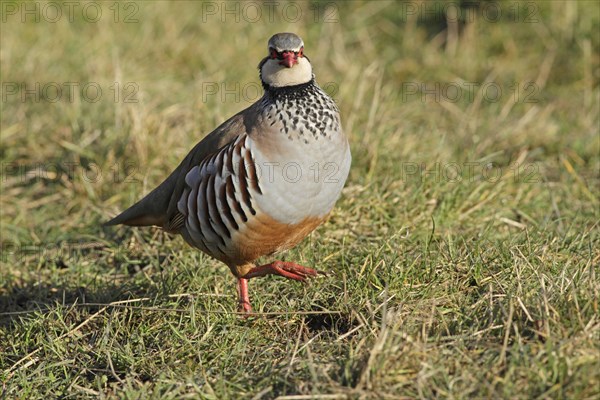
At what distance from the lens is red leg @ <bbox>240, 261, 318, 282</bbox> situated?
376 cm

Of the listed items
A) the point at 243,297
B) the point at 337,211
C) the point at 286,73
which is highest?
the point at 286,73

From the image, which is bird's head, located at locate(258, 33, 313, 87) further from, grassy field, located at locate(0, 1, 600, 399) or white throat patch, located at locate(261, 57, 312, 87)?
grassy field, located at locate(0, 1, 600, 399)

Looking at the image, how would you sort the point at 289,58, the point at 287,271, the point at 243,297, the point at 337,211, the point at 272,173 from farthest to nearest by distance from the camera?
the point at 337,211 < the point at 243,297 < the point at 287,271 < the point at 289,58 < the point at 272,173

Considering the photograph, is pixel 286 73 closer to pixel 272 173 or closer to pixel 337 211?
pixel 272 173

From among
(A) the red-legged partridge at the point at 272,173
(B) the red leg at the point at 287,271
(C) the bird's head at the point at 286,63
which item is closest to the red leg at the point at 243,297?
(A) the red-legged partridge at the point at 272,173

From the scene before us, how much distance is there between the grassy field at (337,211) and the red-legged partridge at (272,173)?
0.96 ft

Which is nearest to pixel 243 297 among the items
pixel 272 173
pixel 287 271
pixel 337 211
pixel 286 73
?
pixel 287 271

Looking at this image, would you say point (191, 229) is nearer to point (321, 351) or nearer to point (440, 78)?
point (321, 351)

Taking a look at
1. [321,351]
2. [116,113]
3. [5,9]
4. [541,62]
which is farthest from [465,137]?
[5,9]

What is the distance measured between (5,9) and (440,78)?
3.73 meters

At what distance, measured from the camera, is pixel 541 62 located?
7020mm

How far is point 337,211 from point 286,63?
1.16 metres

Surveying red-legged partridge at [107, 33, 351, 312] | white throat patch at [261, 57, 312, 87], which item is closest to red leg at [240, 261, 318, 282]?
red-legged partridge at [107, 33, 351, 312]

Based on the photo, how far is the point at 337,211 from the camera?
4.57m
